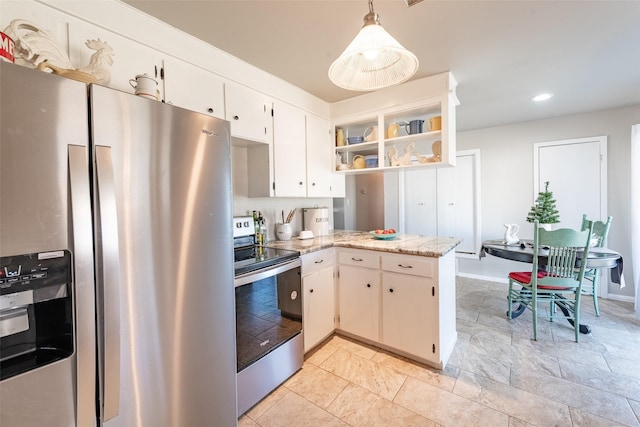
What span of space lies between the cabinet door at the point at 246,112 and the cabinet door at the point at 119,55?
49cm

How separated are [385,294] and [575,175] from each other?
3364 mm

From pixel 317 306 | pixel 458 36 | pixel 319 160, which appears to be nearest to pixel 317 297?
pixel 317 306

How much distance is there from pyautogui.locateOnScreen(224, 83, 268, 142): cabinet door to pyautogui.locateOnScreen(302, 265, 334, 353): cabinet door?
1.23 m

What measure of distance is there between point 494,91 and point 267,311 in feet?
9.81

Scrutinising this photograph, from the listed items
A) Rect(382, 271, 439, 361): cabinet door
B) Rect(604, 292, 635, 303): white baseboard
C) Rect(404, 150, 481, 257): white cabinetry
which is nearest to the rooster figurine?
Rect(382, 271, 439, 361): cabinet door

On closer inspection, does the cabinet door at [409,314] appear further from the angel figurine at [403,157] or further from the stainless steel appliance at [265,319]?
the angel figurine at [403,157]

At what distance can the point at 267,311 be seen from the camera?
1836 mm

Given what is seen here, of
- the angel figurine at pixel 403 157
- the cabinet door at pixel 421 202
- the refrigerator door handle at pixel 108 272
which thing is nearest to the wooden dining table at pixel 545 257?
the angel figurine at pixel 403 157

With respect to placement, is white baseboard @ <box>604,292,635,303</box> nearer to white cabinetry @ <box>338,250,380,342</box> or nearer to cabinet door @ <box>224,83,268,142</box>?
white cabinetry @ <box>338,250,380,342</box>

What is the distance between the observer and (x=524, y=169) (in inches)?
153

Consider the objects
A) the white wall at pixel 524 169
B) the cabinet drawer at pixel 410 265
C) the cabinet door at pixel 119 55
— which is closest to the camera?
the cabinet door at pixel 119 55

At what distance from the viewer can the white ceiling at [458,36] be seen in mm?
1552

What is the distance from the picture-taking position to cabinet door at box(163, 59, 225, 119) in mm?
1701

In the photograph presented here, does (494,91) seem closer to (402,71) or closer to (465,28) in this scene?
(465,28)
